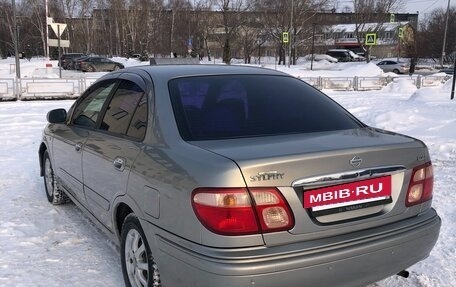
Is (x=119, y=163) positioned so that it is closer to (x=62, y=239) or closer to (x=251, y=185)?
(x=251, y=185)

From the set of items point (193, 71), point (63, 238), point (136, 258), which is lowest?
point (63, 238)

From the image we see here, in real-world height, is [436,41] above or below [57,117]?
above

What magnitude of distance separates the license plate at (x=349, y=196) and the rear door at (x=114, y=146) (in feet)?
3.94

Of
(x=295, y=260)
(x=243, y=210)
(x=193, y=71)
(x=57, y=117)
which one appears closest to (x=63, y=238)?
(x=57, y=117)

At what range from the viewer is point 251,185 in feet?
7.92

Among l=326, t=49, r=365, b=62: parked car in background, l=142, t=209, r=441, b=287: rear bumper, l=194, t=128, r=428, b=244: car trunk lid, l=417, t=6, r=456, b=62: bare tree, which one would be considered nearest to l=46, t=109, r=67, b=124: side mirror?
l=142, t=209, r=441, b=287: rear bumper

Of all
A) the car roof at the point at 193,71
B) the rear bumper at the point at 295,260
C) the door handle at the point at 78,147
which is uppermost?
the car roof at the point at 193,71

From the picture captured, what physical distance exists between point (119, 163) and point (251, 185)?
126 cm

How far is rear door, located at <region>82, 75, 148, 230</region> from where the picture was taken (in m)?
3.27

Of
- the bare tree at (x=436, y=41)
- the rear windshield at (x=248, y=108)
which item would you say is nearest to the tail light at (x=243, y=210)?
the rear windshield at (x=248, y=108)

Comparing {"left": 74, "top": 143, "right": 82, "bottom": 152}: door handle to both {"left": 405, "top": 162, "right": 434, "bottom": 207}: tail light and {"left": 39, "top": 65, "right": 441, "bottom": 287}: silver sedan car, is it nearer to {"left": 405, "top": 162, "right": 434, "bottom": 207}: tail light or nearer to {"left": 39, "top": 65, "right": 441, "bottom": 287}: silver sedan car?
{"left": 39, "top": 65, "right": 441, "bottom": 287}: silver sedan car

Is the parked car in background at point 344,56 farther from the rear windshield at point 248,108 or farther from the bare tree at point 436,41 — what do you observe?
the rear windshield at point 248,108

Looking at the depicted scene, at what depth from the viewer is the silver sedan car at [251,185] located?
2.43m

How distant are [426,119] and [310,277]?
30.4ft
